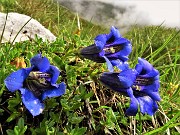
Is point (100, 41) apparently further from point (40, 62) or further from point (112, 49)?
point (40, 62)

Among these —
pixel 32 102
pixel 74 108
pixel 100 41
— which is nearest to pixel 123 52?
pixel 100 41

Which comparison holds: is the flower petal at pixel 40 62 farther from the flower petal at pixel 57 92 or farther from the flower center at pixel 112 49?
the flower center at pixel 112 49

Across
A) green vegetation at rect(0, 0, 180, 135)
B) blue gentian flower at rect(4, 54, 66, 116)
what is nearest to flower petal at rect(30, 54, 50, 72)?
blue gentian flower at rect(4, 54, 66, 116)

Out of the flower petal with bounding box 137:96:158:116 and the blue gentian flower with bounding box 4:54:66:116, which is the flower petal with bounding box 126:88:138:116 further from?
the blue gentian flower with bounding box 4:54:66:116

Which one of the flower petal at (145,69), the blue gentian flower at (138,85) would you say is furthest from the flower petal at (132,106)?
the flower petal at (145,69)

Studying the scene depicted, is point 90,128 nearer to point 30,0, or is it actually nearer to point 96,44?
point 96,44

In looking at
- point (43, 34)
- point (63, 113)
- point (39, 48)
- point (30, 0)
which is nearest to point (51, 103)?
point (63, 113)
